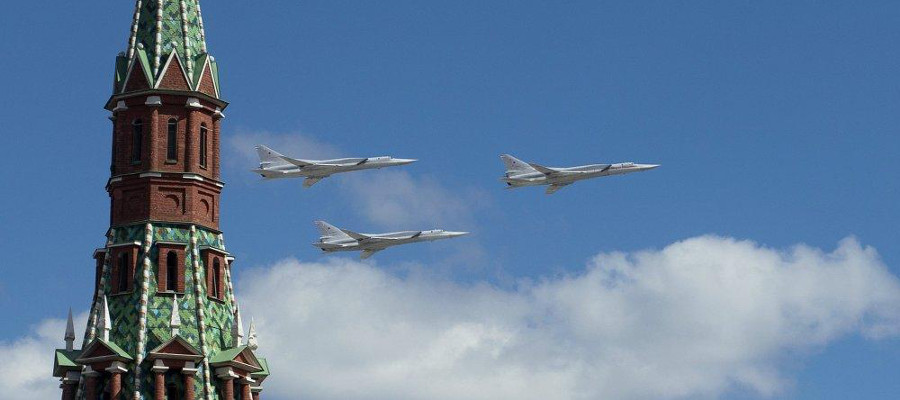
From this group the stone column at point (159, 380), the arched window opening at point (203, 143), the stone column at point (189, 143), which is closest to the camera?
the stone column at point (159, 380)

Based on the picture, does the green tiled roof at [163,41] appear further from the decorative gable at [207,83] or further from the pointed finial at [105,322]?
the pointed finial at [105,322]

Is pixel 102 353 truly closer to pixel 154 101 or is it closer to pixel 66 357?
pixel 66 357

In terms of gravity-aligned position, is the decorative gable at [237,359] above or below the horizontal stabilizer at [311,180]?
below

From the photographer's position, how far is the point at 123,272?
156 meters

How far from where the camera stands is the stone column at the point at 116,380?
5950 inches

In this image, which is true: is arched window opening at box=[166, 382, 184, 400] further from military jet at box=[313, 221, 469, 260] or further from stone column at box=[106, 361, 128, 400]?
military jet at box=[313, 221, 469, 260]

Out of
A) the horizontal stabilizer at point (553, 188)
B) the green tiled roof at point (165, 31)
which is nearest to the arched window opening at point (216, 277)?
the green tiled roof at point (165, 31)

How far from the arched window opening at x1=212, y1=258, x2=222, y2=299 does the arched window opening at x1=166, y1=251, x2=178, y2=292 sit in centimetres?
325

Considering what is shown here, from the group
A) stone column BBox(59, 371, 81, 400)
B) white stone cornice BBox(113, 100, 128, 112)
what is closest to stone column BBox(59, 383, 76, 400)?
stone column BBox(59, 371, 81, 400)

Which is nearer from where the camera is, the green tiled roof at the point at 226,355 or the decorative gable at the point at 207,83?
the green tiled roof at the point at 226,355

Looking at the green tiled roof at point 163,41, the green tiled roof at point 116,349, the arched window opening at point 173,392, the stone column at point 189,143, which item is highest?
the green tiled roof at point 163,41

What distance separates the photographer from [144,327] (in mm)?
153250

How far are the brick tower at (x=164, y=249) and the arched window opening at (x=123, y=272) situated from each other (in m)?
0.07

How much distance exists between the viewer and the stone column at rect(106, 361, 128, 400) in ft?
496
